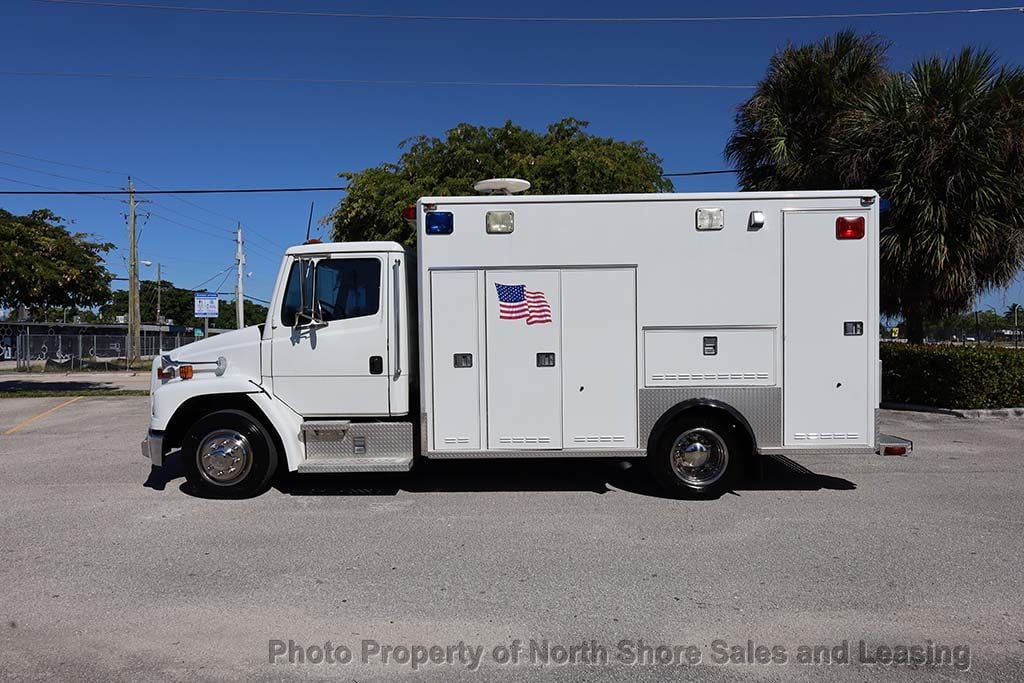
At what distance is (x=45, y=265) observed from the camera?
1744cm

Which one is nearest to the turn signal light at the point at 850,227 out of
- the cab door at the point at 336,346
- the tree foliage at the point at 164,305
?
the cab door at the point at 336,346

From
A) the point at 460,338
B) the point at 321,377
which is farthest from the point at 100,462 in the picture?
the point at 460,338

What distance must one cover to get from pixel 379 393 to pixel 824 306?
13.8ft

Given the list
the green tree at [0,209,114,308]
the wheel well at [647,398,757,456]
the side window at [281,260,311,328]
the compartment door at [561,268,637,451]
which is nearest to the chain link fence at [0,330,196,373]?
the green tree at [0,209,114,308]

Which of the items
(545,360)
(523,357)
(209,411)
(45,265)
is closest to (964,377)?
(545,360)

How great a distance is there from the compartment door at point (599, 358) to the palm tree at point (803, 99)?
967 cm

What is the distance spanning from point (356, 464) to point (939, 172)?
1167 cm

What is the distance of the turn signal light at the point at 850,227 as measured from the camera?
631 cm

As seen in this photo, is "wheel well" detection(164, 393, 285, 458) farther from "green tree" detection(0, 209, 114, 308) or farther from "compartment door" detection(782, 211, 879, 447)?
"green tree" detection(0, 209, 114, 308)

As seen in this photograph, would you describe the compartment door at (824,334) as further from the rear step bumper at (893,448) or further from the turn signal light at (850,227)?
the rear step bumper at (893,448)

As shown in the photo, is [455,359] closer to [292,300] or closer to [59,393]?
[292,300]

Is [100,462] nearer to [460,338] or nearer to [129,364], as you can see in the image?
[460,338]

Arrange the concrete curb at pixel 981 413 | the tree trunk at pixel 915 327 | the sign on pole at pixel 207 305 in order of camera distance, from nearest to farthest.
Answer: the concrete curb at pixel 981 413 → the tree trunk at pixel 915 327 → the sign on pole at pixel 207 305

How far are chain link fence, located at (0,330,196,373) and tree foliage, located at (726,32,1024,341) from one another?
3123cm
